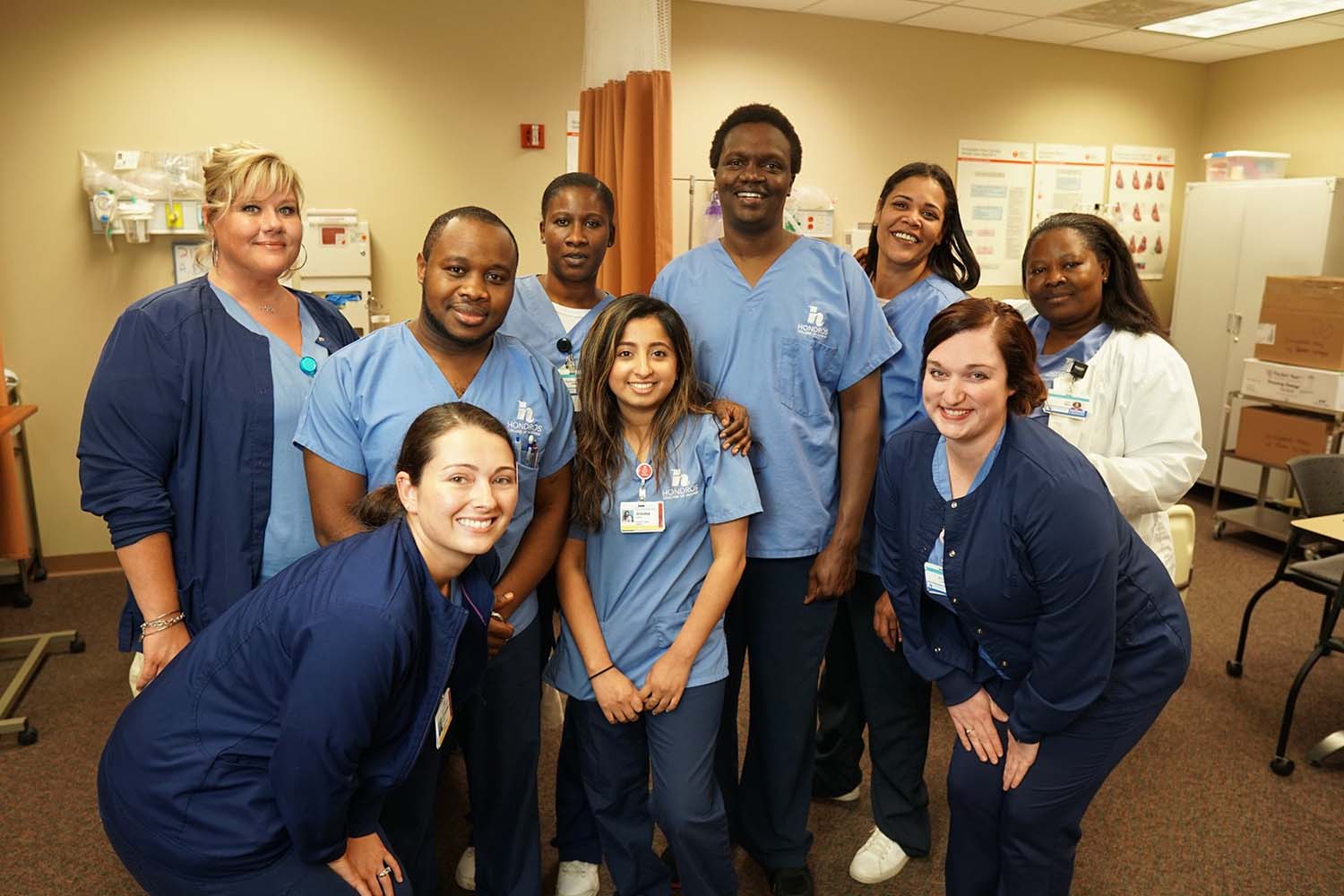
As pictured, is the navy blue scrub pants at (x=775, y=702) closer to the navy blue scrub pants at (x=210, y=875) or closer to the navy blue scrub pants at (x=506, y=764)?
the navy blue scrub pants at (x=506, y=764)

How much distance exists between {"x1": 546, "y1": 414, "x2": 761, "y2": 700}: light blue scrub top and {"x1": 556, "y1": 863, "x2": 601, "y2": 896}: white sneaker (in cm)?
53

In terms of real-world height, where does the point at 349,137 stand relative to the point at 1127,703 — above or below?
above

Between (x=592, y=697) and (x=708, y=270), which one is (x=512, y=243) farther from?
(x=592, y=697)

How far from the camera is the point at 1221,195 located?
5148 millimetres

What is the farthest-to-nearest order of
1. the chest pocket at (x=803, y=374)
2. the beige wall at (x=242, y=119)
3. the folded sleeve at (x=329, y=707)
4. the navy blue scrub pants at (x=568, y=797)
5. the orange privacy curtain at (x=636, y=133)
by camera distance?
the beige wall at (x=242, y=119), the orange privacy curtain at (x=636, y=133), the navy blue scrub pants at (x=568, y=797), the chest pocket at (x=803, y=374), the folded sleeve at (x=329, y=707)

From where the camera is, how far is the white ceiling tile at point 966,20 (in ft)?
15.3

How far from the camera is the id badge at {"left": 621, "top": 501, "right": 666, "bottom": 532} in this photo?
1688 mm

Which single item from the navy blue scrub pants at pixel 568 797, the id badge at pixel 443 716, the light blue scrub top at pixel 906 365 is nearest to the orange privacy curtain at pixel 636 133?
the light blue scrub top at pixel 906 365

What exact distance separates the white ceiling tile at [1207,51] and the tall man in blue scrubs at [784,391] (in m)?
4.81

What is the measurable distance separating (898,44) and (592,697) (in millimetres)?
4489

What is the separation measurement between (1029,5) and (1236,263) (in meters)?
1.93

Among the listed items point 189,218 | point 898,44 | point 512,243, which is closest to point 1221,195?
point 898,44

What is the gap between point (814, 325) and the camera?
1.80m

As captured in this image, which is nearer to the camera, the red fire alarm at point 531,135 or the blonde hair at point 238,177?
the blonde hair at point 238,177
